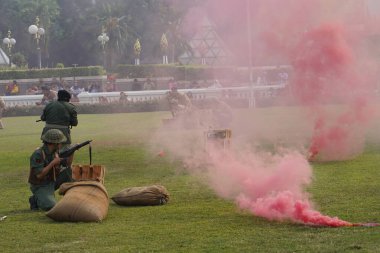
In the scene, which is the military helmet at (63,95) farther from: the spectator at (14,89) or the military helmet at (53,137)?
the spectator at (14,89)

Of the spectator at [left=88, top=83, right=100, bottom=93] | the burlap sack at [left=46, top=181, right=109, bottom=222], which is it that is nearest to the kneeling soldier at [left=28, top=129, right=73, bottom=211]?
the burlap sack at [left=46, top=181, right=109, bottom=222]

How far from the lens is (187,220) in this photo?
38.4 ft

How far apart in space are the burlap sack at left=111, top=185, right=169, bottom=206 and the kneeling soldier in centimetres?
112

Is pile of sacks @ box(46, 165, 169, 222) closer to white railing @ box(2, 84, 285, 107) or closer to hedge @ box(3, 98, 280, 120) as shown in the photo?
white railing @ box(2, 84, 285, 107)

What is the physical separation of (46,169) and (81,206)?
1.60 metres

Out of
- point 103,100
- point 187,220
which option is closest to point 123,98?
point 103,100

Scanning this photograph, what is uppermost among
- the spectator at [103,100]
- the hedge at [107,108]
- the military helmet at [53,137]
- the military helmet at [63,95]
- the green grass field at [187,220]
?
the military helmet at [63,95]

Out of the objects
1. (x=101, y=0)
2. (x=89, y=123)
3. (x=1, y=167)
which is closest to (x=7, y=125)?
(x=89, y=123)

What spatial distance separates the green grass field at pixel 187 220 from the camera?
9820 millimetres

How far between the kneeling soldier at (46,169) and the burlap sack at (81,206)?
0.95 meters

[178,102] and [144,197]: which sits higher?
[178,102]

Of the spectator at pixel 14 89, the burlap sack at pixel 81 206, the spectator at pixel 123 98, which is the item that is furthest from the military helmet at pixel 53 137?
the spectator at pixel 14 89

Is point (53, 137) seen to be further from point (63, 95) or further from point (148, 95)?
point (148, 95)

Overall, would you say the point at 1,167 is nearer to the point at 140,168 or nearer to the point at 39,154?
the point at 140,168
